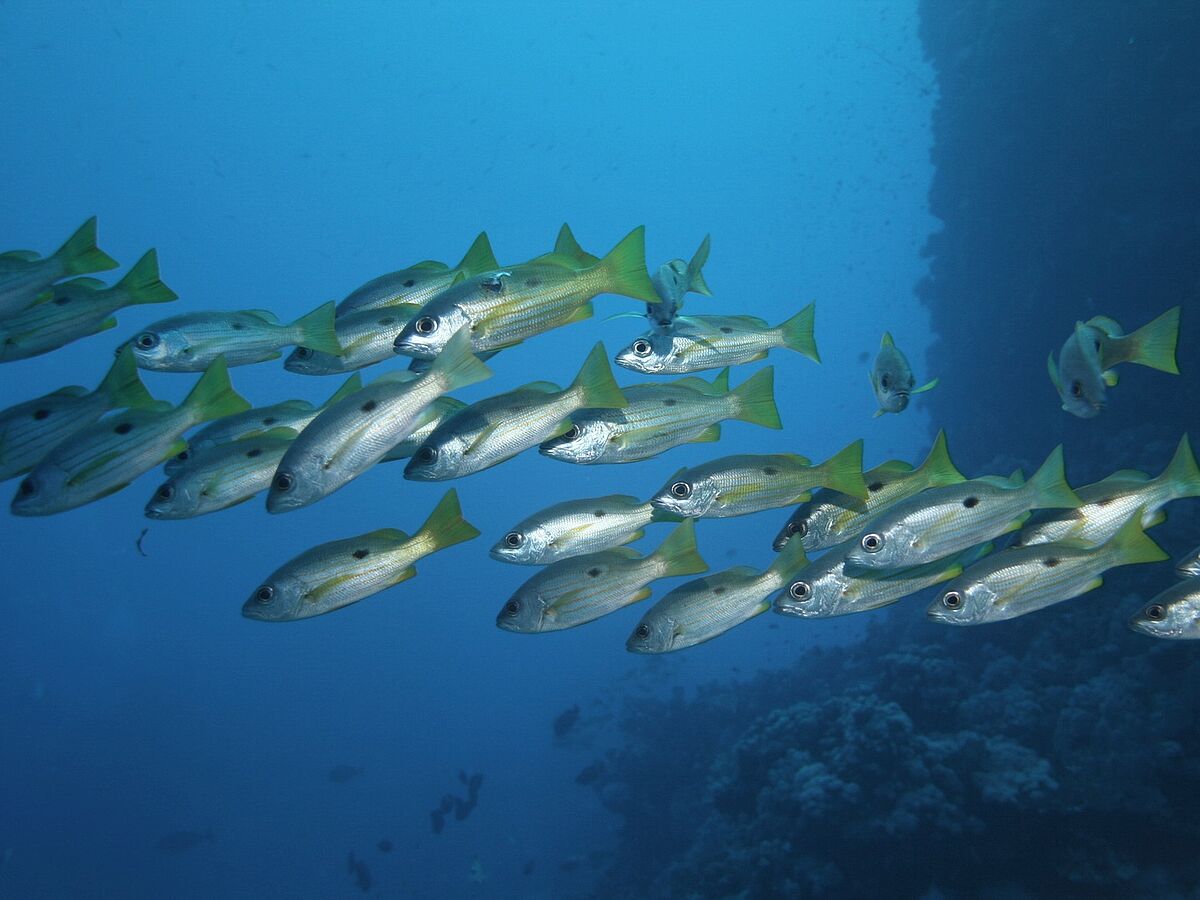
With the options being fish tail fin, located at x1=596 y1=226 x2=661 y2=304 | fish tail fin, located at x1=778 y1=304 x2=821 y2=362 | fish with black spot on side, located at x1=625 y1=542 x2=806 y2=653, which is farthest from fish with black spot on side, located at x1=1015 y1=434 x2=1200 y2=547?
fish tail fin, located at x1=596 y1=226 x2=661 y2=304

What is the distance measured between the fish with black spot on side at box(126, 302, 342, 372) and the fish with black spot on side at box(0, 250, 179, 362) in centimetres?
27

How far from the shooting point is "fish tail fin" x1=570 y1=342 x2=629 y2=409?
345 centimetres

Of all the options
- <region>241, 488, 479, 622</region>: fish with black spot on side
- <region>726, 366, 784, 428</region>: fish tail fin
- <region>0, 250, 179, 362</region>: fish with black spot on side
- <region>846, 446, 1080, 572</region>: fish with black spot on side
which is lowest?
<region>846, 446, 1080, 572</region>: fish with black spot on side

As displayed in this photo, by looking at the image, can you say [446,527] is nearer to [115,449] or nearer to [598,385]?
[598,385]

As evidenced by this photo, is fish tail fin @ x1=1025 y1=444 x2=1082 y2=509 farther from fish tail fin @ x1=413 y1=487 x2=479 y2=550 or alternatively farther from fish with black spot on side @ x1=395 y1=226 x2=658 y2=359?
fish tail fin @ x1=413 y1=487 x2=479 y2=550

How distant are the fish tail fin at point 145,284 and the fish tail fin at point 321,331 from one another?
1.13 metres

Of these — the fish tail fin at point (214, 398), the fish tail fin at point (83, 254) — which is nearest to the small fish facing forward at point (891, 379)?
the fish tail fin at point (214, 398)

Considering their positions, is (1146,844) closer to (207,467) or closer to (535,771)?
(207,467)

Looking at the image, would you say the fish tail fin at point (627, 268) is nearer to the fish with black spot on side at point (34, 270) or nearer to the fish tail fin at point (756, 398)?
the fish tail fin at point (756, 398)

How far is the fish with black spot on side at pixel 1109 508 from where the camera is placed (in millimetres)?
3570

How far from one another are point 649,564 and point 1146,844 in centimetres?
957

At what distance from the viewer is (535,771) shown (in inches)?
1592

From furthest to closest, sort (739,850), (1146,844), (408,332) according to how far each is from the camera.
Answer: (739,850) → (1146,844) → (408,332)

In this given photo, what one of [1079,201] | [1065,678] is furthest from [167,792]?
[1079,201]
